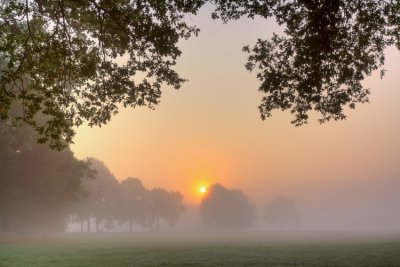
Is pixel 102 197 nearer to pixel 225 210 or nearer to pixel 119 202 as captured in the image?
pixel 119 202

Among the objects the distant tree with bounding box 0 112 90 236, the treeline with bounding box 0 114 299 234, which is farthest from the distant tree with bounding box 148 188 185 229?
the distant tree with bounding box 0 112 90 236

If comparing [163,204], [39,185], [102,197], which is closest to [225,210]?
[163,204]

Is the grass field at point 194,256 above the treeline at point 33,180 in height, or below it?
below

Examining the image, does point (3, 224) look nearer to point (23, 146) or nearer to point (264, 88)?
point (23, 146)

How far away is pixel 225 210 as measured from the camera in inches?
6137

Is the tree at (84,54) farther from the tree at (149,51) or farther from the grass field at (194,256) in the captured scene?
the grass field at (194,256)

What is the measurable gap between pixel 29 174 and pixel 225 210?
108378 millimetres

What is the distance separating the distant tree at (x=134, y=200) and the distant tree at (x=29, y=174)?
6482cm

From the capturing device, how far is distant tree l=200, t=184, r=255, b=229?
156 meters

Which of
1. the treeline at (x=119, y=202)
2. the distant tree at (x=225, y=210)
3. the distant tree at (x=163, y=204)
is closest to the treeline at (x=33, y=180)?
the treeline at (x=119, y=202)

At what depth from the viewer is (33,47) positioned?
1656cm

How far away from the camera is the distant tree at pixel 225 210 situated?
510ft

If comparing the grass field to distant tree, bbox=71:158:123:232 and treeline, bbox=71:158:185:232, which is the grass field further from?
distant tree, bbox=71:158:123:232

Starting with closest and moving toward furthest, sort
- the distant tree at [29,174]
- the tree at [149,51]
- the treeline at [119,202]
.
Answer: the tree at [149,51] < the distant tree at [29,174] < the treeline at [119,202]
